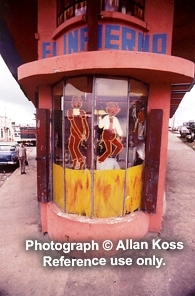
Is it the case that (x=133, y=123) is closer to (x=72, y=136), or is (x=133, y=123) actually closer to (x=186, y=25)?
(x=72, y=136)

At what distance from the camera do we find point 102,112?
4191mm

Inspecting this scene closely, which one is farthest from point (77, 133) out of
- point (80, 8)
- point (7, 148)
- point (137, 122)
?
point (7, 148)

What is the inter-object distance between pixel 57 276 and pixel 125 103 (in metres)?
3.39

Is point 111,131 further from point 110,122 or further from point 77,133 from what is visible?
point 77,133

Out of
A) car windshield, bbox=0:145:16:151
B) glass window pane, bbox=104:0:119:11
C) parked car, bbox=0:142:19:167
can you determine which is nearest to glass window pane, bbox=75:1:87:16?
glass window pane, bbox=104:0:119:11

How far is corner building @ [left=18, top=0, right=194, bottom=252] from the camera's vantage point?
3.92 meters

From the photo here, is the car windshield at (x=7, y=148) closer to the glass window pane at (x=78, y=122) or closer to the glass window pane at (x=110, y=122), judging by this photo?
the glass window pane at (x=78, y=122)

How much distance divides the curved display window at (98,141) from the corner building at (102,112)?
2cm

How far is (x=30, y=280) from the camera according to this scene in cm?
373

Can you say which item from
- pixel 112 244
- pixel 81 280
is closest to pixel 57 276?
pixel 81 280

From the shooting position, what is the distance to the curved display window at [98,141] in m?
4.18

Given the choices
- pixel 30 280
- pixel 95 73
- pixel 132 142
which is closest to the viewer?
pixel 30 280

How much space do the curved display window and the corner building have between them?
0.8 inches

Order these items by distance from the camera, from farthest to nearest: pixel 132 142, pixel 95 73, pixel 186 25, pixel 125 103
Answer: pixel 186 25
pixel 132 142
pixel 125 103
pixel 95 73
